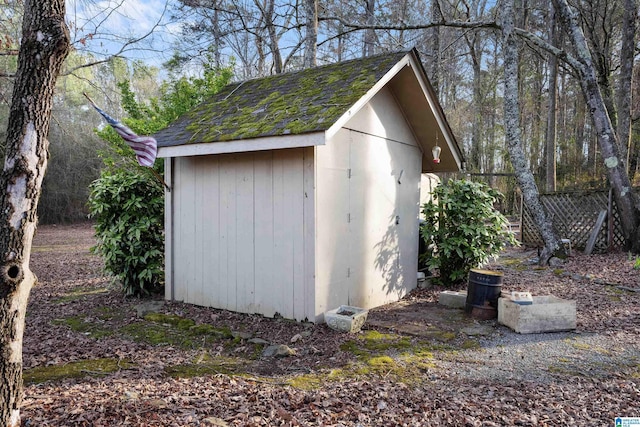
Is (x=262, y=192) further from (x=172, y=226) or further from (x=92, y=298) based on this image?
(x=92, y=298)

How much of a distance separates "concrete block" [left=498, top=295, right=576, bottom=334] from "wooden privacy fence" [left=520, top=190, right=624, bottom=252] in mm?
5687

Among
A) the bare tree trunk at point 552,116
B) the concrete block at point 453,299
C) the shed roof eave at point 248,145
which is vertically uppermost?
the bare tree trunk at point 552,116

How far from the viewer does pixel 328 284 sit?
518 centimetres

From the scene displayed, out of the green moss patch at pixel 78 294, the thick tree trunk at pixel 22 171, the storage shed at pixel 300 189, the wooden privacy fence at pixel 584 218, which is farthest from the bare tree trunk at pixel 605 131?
the green moss patch at pixel 78 294

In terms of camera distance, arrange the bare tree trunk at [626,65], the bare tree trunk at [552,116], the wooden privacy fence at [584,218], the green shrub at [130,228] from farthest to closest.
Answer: the bare tree trunk at [552,116], the bare tree trunk at [626,65], the wooden privacy fence at [584,218], the green shrub at [130,228]

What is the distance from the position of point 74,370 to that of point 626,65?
14.3 metres

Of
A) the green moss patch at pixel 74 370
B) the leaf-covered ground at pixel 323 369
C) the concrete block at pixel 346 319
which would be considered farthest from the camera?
the concrete block at pixel 346 319

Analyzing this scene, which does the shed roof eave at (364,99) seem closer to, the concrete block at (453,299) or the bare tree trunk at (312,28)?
the concrete block at (453,299)

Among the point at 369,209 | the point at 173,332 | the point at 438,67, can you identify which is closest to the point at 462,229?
the point at 369,209

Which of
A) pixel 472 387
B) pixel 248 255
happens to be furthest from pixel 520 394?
pixel 248 255

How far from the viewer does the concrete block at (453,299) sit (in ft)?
19.8

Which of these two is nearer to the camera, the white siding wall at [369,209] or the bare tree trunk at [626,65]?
the white siding wall at [369,209]

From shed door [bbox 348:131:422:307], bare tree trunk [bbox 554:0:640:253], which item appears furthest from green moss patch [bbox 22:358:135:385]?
bare tree trunk [bbox 554:0:640:253]

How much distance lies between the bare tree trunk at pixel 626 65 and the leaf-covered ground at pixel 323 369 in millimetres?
7579
